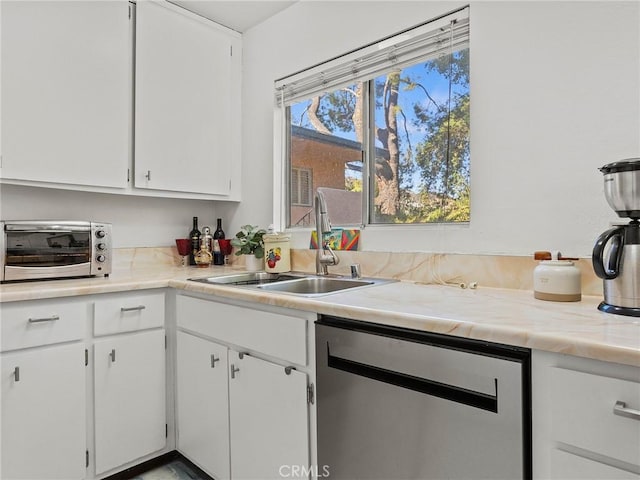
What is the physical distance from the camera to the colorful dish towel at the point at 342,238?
2.03 m

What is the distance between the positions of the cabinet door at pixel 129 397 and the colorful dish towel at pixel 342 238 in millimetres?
944

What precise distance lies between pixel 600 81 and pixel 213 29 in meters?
2.16

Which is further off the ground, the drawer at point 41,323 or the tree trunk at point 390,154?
the tree trunk at point 390,154

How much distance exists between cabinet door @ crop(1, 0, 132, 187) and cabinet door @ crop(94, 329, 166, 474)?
85 centimetres

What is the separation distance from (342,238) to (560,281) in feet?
3.44

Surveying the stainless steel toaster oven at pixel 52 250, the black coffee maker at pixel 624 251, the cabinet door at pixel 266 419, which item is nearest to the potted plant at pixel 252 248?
the stainless steel toaster oven at pixel 52 250

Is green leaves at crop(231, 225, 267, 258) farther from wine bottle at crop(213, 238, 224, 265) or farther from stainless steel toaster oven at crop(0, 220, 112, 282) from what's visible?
stainless steel toaster oven at crop(0, 220, 112, 282)

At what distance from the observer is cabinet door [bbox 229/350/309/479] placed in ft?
4.45

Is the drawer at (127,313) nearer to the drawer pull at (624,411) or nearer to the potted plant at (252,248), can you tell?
the potted plant at (252,248)

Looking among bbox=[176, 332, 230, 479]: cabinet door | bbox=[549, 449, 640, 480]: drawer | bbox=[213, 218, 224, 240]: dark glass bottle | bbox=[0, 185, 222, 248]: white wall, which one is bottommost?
bbox=[176, 332, 230, 479]: cabinet door

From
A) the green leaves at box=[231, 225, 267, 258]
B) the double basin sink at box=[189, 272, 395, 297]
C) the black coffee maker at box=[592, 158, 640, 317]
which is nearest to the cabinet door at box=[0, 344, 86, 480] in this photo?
the double basin sink at box=[189, 272, 395, 297]

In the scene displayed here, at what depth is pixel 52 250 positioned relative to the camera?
1.85 m

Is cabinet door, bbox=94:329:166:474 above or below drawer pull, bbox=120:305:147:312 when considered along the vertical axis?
below

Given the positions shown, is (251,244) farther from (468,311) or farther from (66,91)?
(468,311)
